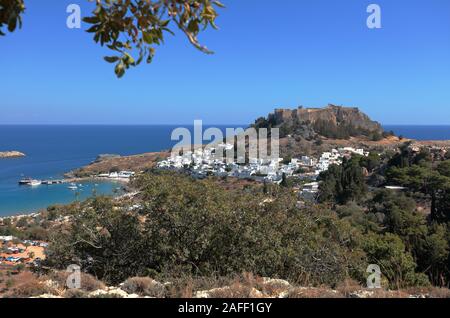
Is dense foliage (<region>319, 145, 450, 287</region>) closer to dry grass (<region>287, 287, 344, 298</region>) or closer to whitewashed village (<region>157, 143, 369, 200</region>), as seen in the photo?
dry grass (<region>287, 287, 344, 298</region>)

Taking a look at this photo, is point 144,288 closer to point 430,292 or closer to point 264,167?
point 430,292

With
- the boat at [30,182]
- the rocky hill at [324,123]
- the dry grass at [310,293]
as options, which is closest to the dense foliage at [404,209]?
the dry grass at [310,293]

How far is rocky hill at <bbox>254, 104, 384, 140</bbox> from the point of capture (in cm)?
6969

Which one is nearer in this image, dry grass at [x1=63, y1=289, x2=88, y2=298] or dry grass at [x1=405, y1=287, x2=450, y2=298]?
dry grass at [x1=63, y1=289, x2=88, y2=298]

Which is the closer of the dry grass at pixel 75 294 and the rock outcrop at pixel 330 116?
the dry grass at pixel 75 294

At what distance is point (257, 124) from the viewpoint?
3260 inches

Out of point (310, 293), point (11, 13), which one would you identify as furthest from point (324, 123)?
point (11, 13)

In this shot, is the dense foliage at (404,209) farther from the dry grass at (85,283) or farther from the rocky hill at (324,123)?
the rocky hill at (324,123)

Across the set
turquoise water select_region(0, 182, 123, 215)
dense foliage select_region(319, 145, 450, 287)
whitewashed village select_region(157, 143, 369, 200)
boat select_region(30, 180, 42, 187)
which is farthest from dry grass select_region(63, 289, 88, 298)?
boat select_region(30, 180, 42, 187)

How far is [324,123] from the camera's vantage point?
236 feet

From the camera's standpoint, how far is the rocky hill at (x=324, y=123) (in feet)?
229
